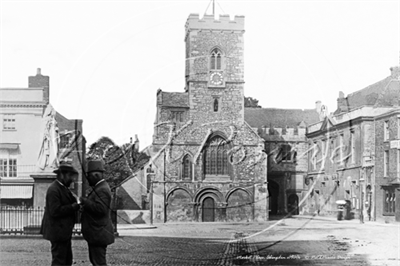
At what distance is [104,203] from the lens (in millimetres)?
7816

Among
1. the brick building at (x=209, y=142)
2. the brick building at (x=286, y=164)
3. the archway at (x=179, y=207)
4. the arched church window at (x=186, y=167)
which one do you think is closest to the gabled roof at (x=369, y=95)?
the brick building at (x=286, y=164)

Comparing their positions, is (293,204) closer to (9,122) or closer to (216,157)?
(216,157)

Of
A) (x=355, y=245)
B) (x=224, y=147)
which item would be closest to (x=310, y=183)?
(x=224, y=147)

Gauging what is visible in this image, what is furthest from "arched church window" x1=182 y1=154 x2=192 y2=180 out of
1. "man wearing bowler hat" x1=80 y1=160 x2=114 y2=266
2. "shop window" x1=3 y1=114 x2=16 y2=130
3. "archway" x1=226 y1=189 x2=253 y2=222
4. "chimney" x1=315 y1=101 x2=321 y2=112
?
"man wearing bowler hat" x1=80 y1=160 x2=114 y2=266

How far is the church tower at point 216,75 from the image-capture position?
43875 millimetres

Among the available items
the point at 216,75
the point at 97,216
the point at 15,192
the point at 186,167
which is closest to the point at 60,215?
the point at 97,216

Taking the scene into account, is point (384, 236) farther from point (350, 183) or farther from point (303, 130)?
point (303, 130)

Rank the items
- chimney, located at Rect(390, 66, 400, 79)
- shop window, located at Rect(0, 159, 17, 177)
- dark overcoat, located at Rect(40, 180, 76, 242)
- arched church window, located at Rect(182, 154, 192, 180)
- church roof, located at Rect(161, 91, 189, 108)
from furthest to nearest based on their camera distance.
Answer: church roof, located at Rect(161, 91, 189, 108)
arched church window, located at Rect(182, 154, 192, 180)
chimney, located at Rect(390, 66, 400, 79)
shop window, located at Rect(0, 159, 17, 177)
dark overcoat, located at Rect(40, 180, 76, 242)

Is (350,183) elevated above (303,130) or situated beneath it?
situated beneath

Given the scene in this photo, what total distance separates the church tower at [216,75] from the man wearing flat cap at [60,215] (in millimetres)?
35918

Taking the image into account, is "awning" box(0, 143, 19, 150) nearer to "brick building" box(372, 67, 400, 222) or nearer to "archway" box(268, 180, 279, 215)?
"brick building" box(372, 67, 400, 222)

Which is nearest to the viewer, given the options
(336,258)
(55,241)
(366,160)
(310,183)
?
(55,241)

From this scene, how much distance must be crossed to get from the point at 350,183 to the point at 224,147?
945 cm

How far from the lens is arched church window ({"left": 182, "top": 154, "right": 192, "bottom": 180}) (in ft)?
141
